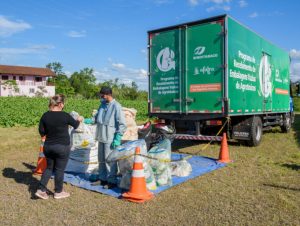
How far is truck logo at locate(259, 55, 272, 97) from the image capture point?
11.3 meters

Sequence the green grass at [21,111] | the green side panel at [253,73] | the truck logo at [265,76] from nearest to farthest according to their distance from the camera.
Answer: the green side panel at [253,73] < the truck logo at [265,76] < the green grass at [21,111]

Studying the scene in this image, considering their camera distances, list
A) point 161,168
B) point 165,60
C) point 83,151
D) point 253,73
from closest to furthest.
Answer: point 161,168 → point 83,151 → point 165,60 → point 253,73

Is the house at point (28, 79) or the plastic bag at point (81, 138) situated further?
the house at point (28, 79)

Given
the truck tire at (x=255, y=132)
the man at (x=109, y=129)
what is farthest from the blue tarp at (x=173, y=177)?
the truck tire at (x=255, y=132)

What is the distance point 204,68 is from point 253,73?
8.08 ft

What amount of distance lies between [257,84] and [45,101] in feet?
49.1

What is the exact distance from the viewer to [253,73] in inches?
416

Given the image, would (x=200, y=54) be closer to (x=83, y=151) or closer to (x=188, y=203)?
(x=83, y=151)

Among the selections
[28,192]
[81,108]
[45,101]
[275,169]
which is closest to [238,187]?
[275,169]

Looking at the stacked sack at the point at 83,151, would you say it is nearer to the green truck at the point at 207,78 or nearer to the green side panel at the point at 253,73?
the green truck at the point at 207,78

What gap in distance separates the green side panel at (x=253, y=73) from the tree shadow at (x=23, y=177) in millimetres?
5149

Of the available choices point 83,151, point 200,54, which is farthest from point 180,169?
point 200,54

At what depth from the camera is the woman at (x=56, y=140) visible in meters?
5.26

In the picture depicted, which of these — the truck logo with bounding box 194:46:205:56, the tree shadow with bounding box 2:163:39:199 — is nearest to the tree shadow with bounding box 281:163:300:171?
the truck logo with bounding box 194:46:205:56
